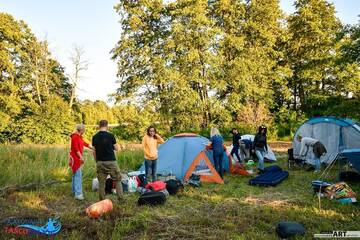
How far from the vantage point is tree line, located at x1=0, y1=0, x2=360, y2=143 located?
24.1 meters

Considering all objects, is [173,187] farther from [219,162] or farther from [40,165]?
[40,165]

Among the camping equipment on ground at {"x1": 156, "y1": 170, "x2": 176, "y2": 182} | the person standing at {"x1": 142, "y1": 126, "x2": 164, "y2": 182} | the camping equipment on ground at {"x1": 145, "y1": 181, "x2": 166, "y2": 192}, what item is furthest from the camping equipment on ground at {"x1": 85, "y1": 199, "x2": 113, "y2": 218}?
the camping equipment on ground at {"x1": 156, "y1": 170, "x2": 176, "y2": 182}

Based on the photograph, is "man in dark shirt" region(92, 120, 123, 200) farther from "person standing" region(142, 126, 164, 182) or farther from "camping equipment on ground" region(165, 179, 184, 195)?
"person standing" region(142, 126, 164, 182)

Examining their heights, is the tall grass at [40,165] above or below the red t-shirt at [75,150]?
below

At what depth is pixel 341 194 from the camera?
6.69 m

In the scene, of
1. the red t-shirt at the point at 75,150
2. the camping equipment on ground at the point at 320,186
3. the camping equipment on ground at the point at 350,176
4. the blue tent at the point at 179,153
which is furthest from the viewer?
the blue tent at the point at 179,153

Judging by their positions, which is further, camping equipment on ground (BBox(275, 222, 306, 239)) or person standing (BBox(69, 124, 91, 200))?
person standing (BBox(69, 124, 91, 200))

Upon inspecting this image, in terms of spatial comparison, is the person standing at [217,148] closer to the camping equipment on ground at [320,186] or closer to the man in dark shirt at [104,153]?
the camping equipment on ground at [320,186]

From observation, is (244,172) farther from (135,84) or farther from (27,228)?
(135,84)

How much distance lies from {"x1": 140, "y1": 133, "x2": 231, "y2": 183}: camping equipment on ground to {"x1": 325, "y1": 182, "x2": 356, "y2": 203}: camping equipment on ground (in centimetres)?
319

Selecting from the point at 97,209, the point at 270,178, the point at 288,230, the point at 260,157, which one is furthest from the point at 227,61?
the point at 288,230

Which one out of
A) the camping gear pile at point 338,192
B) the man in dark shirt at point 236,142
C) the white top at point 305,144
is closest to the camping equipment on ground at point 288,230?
the camping gear pile at point 338,192

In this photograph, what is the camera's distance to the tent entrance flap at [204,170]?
9.49 m

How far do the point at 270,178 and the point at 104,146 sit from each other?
4631 millimetres
